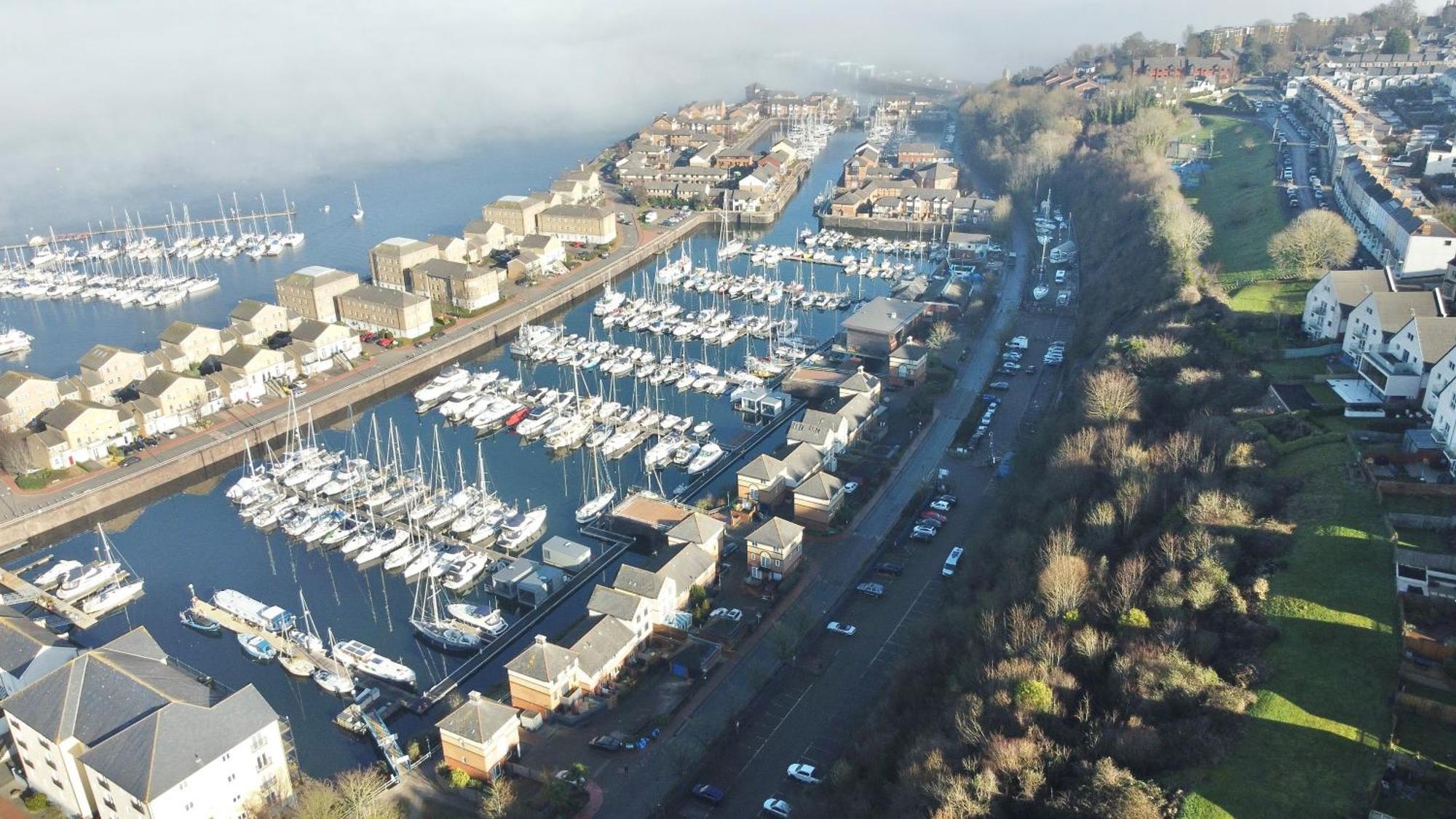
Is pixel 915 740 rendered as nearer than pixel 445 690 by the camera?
Yes

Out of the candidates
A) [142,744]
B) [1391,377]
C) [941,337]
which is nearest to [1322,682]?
[1391,377]

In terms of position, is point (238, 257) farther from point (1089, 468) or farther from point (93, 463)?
point (1089, 468)

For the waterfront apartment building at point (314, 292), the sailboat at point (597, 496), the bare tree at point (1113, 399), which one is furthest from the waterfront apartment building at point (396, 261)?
the bare tree at point (1113, 399)

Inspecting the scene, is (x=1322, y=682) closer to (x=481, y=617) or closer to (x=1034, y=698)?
(x=1034, y=698)

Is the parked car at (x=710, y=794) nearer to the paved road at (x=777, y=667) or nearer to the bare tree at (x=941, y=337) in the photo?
the paved road at (x=777, y=667)

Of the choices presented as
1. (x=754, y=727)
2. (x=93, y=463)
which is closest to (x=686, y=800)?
(x=754, y=727)

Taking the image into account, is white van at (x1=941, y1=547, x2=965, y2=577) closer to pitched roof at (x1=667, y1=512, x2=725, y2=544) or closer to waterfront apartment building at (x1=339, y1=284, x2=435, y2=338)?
pitched roof at (x1=667, y1=512, x2=725, y2=544)
